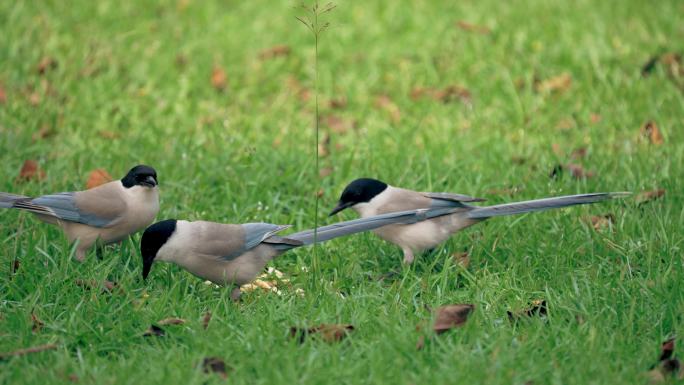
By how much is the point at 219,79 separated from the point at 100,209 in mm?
3402

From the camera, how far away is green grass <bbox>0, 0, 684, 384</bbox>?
4285 millimetres

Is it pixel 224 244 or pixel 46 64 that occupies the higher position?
pixel 46 64

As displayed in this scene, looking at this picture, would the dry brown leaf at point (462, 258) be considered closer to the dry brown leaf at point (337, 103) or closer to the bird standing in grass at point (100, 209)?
the bird standing in grass at point (100, 209)

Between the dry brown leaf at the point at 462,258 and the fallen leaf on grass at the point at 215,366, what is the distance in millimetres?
1795

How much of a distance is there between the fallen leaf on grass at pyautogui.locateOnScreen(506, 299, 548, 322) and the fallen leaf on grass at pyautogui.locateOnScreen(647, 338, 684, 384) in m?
0.65

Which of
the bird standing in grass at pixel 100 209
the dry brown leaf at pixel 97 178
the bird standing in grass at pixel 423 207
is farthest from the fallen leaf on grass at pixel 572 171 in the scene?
the dry brown leaf at pixel 97 178

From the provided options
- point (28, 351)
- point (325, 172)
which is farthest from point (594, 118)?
point (28, 351)

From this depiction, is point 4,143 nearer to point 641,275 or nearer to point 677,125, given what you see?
point 641,275

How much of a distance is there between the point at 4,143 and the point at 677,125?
4.97 metres

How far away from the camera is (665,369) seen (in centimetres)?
411

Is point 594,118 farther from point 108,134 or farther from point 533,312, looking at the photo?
point 108,134

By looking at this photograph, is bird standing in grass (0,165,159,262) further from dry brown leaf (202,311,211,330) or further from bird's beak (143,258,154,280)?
dry brown leaf (202,311,211,330)

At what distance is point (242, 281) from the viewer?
520 cm

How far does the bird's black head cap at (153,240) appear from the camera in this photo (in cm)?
497
